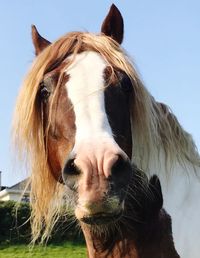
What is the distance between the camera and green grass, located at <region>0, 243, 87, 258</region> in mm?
18295

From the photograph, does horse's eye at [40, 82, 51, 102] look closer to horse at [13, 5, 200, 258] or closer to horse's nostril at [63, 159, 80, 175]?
horse at [13, 5, 200, 258]

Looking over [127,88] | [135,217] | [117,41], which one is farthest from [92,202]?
[117,41]

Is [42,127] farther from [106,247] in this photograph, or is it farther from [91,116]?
[106,247]

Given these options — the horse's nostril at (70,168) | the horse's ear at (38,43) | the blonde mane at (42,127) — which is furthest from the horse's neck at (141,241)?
the horse's ear at (38,43)

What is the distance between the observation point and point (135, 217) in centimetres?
357

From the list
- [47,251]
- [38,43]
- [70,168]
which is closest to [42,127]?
[70,168]

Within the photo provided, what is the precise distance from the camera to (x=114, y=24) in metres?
4.09

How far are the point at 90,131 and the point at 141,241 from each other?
0.90m

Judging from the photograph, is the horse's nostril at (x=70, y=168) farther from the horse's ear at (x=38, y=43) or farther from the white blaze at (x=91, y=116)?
the horse's ear at (x=38, y=43)

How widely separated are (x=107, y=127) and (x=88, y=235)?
0.94 m

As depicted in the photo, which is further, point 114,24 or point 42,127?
point 114,24

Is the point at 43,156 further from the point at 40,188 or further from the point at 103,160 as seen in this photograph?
the point at 103,160

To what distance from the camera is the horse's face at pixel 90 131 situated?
2.95 m

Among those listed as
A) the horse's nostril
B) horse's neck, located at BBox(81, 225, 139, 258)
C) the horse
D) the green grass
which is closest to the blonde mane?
the horse
